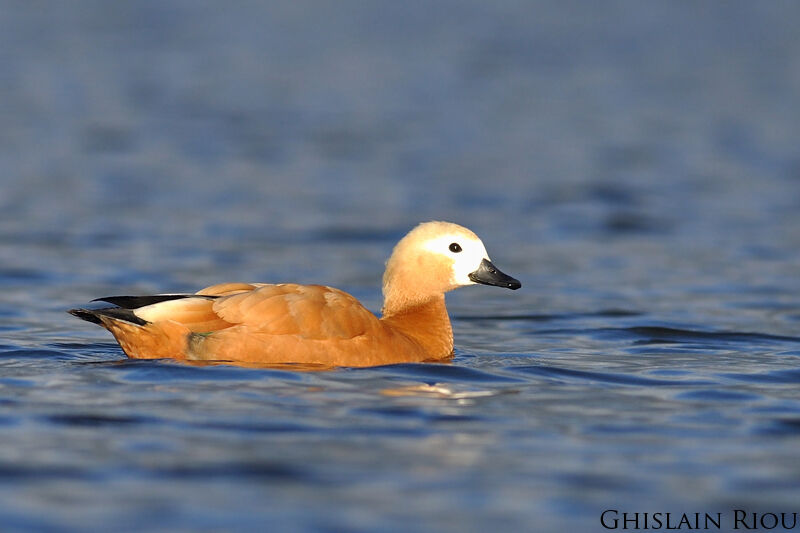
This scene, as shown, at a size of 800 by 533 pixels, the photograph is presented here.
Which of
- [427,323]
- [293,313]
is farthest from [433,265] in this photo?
[293,313]

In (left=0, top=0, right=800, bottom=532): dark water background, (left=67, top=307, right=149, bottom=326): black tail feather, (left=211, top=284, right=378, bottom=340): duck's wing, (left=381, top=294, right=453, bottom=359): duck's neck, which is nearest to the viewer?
(left=0, top=0, right=800, bottom=532): dark water background

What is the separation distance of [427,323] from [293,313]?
1.37 meters

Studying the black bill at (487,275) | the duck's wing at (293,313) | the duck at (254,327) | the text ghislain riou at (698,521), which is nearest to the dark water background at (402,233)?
the text ghislain riou at (698,521)

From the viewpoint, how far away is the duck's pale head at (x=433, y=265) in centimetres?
1010

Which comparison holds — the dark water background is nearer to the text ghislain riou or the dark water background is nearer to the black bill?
the text ghislain riou

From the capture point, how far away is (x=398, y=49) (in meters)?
31.4

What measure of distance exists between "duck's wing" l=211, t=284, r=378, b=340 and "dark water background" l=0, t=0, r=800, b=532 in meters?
0.35

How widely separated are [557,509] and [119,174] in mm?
14042

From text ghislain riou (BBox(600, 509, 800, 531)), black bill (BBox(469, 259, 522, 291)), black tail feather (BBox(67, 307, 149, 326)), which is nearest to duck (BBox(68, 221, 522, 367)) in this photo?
black tail feather (BBox(67, 307, 149, 326))

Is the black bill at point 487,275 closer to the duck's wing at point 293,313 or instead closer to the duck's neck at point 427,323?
the duck's neck at point 427,323

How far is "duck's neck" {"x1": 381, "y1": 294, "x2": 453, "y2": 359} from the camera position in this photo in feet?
32.5

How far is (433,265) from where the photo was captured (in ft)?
33.2

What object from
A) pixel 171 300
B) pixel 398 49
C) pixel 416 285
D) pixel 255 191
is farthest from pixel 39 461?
pixel 398 49

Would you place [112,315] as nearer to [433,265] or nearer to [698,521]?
[433,265]
